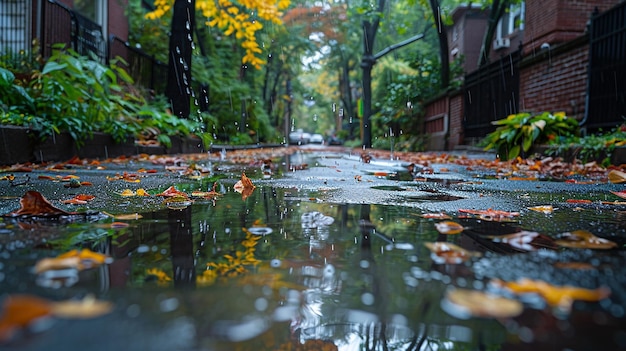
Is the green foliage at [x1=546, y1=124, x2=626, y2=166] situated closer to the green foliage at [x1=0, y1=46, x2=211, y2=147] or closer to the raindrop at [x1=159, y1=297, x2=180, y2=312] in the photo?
the raindrop at [x1=159, y1=297, x2=180, y2=312]

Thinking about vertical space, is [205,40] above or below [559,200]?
above

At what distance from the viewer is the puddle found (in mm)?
750

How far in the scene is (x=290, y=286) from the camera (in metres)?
1.02

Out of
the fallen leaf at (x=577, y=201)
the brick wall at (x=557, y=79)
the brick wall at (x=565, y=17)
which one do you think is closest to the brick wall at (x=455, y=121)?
the brick wall at (x=565, y=17)

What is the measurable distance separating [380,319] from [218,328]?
281 millimetres

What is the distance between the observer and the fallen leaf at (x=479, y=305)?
847mm

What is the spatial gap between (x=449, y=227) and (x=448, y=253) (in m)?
0.42

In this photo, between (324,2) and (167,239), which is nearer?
(167,239)

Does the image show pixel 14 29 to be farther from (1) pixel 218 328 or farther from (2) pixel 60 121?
(1) pixel 218 328

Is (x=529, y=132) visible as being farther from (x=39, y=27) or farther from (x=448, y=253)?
(x=39, y=27)

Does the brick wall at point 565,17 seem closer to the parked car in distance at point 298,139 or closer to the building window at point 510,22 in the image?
the building window at point 510,22

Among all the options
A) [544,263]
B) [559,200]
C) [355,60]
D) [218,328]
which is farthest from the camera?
[355,60]

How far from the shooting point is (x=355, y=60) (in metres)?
33.3

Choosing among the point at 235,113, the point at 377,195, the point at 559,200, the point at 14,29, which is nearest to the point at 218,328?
the point at 377,195
